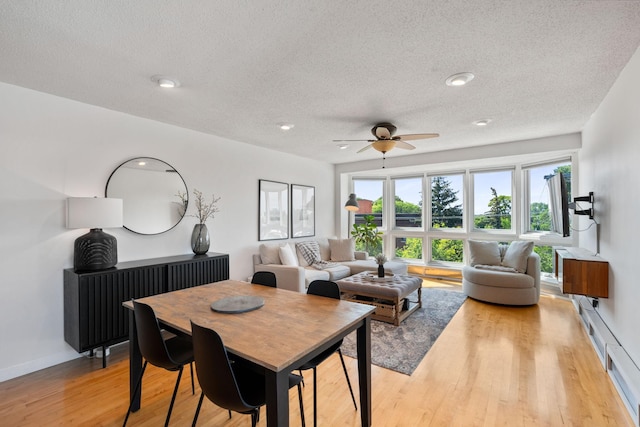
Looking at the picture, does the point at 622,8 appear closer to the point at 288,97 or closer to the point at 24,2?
the point at 288,97

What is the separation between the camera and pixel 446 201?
6.51m

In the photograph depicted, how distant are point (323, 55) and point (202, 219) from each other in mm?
2715

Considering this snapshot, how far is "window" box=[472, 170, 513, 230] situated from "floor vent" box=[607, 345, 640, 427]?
3645mm

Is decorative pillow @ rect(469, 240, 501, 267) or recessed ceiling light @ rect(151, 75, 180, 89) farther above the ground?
recessed ceiling light @ rect(151, 75, 180, 89)

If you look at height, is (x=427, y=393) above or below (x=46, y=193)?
below

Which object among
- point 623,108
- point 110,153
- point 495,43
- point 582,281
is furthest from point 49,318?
point 623,108

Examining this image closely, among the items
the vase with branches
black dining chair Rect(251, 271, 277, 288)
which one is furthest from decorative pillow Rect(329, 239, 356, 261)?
black dining chair Rect(251, 271, 277, 288)

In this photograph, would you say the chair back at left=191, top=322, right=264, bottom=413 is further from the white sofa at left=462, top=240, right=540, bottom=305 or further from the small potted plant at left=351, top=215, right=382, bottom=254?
the small potted plant at left=351, top=215, right=382, bottom=254

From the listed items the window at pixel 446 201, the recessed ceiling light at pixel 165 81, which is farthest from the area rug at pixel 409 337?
the recessed ceiling light at pixel 165 81

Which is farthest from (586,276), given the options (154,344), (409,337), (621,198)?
(154,344)

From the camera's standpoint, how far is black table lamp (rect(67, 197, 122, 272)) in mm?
2662

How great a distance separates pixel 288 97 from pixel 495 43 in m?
1.71

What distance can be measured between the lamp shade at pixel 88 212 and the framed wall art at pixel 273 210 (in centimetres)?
233

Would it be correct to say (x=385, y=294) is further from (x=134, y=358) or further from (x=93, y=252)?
(x=93, y=252)
